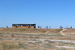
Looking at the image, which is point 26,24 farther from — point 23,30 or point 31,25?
point 23,30

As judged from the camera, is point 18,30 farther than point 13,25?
No

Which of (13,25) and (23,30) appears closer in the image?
(23,30)

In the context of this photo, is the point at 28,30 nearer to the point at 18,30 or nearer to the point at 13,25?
the point at 18,30

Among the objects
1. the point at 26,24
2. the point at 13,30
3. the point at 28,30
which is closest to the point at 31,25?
the point at 26,24

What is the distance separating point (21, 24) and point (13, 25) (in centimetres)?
494

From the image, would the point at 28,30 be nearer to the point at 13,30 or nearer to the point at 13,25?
the point at 13,30

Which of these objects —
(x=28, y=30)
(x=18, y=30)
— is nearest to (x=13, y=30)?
(x=18, y=30)

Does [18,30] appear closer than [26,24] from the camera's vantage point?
Yes

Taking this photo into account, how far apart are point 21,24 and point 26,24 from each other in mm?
3016

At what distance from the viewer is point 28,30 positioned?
5722 cm

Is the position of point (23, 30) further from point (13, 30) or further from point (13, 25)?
point (13, 25)

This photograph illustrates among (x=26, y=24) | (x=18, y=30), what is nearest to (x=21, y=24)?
(x=26, y=24)

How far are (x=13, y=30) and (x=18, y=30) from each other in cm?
269

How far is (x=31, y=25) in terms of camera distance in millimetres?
63844
